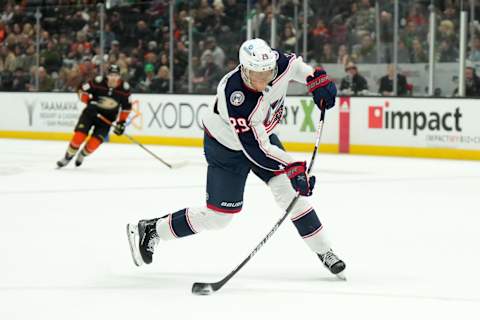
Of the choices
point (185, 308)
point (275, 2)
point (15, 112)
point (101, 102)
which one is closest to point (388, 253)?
point (185, 308)

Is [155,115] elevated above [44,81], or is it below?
below

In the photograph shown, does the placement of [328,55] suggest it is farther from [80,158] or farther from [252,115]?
[252,115]

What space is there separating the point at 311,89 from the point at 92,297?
1.33m

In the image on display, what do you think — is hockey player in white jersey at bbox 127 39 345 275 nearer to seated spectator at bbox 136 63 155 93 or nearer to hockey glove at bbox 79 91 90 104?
hockey glove at bbox 79 91 90 104

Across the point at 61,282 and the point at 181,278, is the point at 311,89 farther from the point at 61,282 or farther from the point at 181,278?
the point at 61,282

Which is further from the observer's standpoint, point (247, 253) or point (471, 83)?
point (471, 83)

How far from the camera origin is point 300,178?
4.01m

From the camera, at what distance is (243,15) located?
1290cm

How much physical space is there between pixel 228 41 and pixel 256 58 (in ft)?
30.2

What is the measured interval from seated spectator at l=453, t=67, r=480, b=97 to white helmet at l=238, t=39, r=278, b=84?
7.36 meters

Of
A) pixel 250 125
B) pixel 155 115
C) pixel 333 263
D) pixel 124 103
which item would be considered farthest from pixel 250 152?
pixel 155 115

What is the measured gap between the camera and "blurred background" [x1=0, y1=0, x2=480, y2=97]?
1121 cm

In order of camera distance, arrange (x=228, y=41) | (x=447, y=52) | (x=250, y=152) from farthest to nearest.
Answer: (x=228, y=41) → (x=447, y=52) → (x=250, y=152)

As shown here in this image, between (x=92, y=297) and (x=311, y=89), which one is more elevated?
(x=311, y=89)
